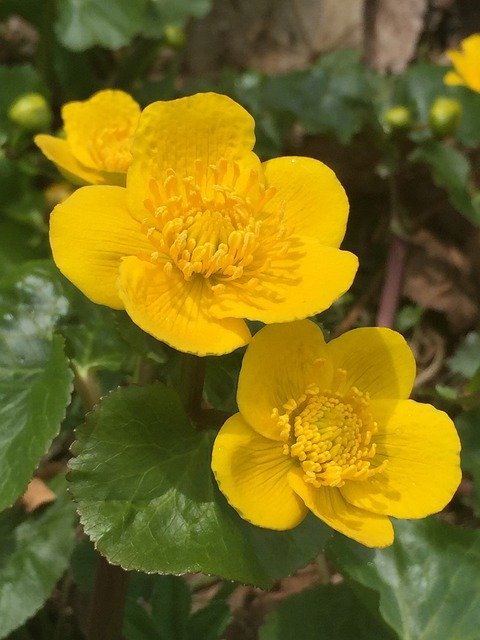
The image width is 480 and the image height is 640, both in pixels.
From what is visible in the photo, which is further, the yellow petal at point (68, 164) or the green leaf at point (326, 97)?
the green leaf at point (326, 97)

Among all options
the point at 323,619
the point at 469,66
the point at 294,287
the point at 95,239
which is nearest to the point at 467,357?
the point at 469,66

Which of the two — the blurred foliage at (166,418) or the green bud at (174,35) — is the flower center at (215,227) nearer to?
the blurred foliage at (166,418)

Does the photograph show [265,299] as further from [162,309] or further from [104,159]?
[104,159]

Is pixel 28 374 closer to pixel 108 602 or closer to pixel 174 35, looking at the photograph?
pixel 108 602

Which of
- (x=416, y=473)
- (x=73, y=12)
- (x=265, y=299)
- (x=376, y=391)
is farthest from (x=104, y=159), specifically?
(x=73, y=12)

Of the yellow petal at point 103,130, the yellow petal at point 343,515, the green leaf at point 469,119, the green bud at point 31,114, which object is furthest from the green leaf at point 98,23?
the yellow petal at point 343,515

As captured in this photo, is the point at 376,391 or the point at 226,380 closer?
the point at 376,391
